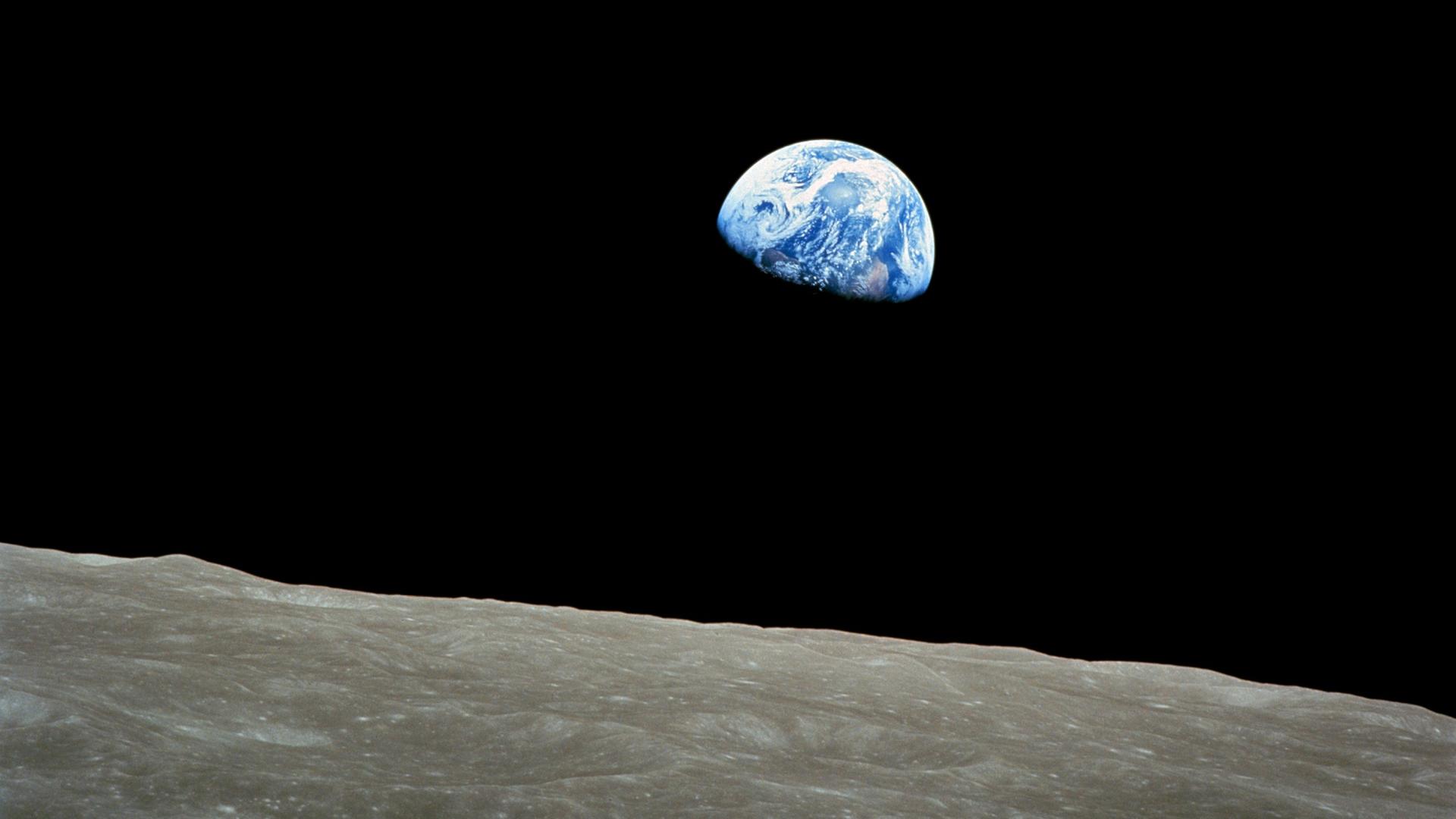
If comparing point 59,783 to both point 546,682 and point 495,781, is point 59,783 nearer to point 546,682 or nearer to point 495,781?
point 495,781

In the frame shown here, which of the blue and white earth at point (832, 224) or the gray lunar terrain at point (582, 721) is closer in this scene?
the gray lunar terrain at point (582, 721)

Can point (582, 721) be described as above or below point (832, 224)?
below

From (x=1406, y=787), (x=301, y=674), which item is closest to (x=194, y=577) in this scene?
(x=301, y=674)

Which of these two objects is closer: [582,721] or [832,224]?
[582,721]

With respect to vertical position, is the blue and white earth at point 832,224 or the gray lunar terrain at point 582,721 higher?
the blue and white earth at point 832,224
